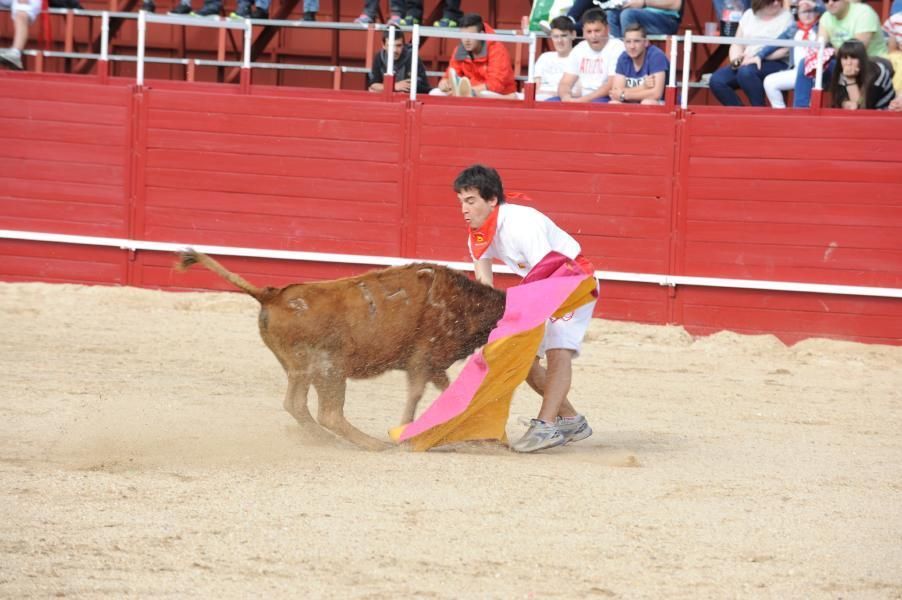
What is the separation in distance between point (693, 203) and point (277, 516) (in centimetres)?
575

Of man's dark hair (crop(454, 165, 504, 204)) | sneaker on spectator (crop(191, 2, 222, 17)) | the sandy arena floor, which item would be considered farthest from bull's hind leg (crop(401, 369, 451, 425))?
sneaker on spectator (crop(191, 2, 222, 17))

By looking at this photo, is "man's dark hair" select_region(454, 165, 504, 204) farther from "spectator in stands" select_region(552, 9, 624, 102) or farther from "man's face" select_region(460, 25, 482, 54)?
"man's face" select_region(460, 25, 482, 54)

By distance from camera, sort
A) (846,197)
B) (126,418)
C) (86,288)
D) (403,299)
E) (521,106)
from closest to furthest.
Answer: (403,299) < (126,418) < (846,197) < (521,106) < (86,288)

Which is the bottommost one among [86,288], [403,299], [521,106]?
[86,288]

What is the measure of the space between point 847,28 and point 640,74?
4.71ft

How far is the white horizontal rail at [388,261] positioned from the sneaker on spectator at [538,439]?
3789 mm

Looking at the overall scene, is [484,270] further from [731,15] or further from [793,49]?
[731,15]

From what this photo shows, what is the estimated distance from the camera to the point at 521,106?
9.66m

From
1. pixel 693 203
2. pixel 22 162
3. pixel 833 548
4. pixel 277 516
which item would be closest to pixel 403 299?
pixel 277 516

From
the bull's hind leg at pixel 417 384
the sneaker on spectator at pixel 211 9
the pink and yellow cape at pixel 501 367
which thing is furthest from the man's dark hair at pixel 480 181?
the sneaker on spectator at pixel 211 9

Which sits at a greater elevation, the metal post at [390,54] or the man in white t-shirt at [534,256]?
the metal post at [390,54]

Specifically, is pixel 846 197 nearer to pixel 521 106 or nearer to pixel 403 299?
pixel 521 106

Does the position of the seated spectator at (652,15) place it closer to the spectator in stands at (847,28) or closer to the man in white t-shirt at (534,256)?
the spectator in stands at (847,28)

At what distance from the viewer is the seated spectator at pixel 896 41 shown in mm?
8758
